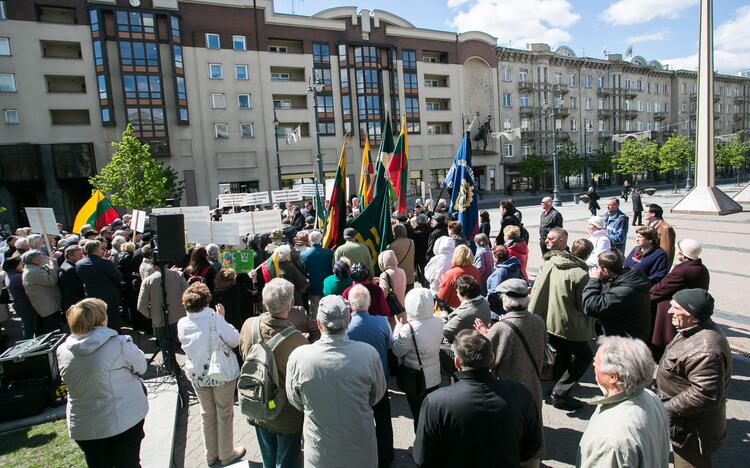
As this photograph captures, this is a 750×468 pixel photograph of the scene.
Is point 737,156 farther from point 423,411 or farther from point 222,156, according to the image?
point 423,411

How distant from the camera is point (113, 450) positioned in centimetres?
349

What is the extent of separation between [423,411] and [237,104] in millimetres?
42789

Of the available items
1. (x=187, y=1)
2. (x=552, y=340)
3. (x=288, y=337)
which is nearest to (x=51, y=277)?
(x=288, y=337)

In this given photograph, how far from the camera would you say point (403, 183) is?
1009 centimetres

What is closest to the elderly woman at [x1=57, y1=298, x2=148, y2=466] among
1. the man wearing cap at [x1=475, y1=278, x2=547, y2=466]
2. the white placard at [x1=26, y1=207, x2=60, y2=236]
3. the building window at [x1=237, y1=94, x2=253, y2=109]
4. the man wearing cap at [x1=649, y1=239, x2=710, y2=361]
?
the man wearing cap at [x1=475, y1=278, x2=547, y2=466]

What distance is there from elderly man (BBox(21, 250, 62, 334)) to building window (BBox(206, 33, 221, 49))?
1496 inches

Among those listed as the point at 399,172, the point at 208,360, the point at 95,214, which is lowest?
the point at 208,360

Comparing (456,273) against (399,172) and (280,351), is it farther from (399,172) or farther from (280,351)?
(399,172)

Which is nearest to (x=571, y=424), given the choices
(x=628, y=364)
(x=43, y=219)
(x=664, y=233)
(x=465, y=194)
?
(x=628, y=364)

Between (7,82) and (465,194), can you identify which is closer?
(465,194)

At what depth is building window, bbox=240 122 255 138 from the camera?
41459 mm

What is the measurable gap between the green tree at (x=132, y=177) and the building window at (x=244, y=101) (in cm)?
1125

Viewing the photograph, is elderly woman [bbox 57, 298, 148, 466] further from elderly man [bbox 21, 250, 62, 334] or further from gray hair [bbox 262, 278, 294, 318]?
elderly man [bbox 21, 250, 62, 334]

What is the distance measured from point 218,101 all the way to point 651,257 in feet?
135
